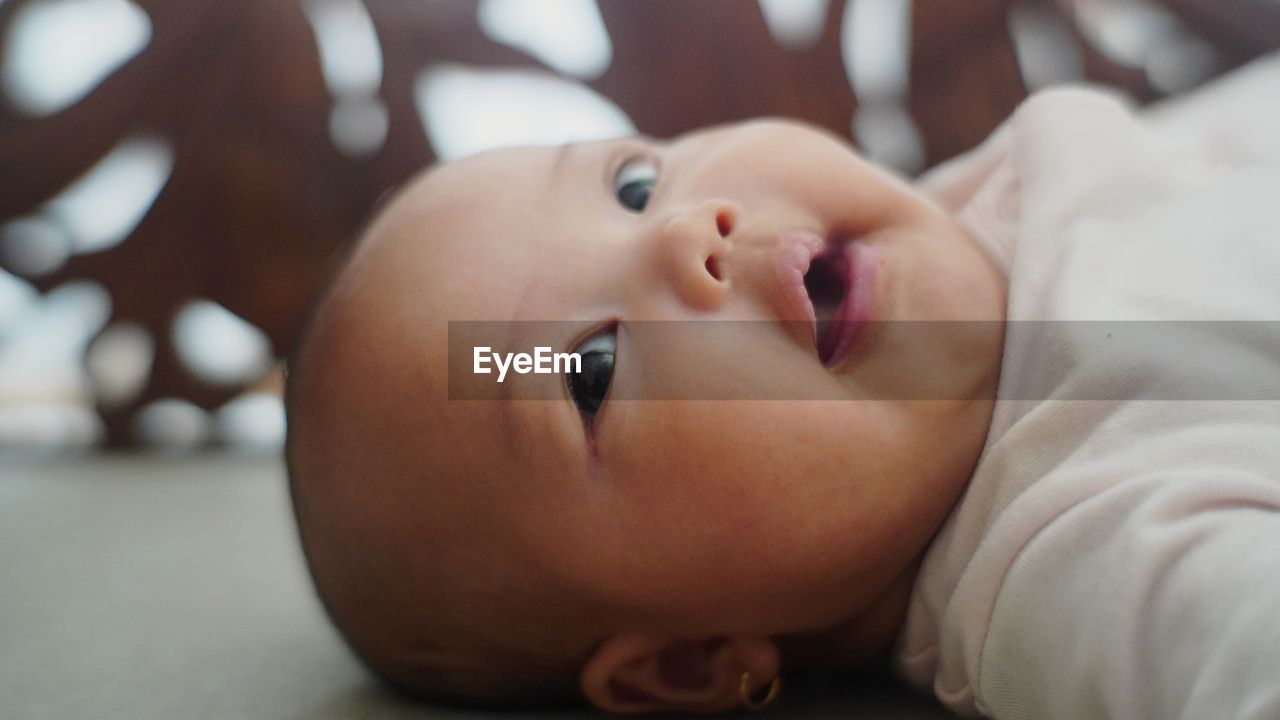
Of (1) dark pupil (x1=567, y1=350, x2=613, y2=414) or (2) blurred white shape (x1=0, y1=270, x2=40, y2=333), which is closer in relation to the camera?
(1) dark pupil (x1=567, y1=350, x2=613, y2=414)

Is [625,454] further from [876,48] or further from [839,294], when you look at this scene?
[876,48]

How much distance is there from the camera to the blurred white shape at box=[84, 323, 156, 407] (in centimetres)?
111

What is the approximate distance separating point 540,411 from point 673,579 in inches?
4.3

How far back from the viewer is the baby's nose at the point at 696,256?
22.9 inches

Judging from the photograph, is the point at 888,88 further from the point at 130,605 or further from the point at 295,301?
the point at 130,605

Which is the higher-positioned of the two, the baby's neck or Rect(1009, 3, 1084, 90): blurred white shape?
Rect(1009, 3, 1084, 90): blurred white shape

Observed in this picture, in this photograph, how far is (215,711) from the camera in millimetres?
587

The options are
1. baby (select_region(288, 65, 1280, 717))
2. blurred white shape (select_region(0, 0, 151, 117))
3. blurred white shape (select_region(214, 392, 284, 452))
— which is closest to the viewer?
baby (select_region(288, 65, 1280, 717))

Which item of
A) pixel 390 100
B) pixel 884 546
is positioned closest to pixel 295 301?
pixel 390 100

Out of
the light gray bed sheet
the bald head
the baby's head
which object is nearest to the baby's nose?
the baby's head

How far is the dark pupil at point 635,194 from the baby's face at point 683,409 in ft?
0.17

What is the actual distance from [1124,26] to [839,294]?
0.62m

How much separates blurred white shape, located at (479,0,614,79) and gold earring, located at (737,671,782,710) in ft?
2.21

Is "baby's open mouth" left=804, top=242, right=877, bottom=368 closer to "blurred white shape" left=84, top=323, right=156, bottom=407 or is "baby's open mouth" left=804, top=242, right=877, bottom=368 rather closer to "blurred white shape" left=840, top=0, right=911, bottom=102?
"blurred white shape" left=840, top=0, right=911, bottom=102
